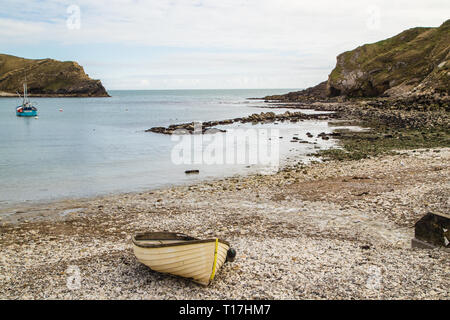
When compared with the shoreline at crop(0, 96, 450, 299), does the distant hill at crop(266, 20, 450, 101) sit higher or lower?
higher

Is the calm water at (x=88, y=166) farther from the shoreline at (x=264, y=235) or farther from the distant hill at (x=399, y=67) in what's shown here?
the distant hill at (x=399, y=67)

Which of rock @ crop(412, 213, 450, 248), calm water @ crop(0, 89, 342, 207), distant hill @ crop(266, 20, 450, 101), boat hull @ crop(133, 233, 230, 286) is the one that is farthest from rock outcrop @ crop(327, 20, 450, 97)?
boat hull @ crop(133, 233, 230, 286)

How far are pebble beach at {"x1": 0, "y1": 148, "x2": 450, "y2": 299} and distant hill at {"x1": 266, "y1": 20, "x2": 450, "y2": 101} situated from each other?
55605 millimetres

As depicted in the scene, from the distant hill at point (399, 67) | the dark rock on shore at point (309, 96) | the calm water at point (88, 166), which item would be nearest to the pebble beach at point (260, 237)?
the calm water at point (88, 166)

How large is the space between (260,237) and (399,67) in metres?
95.1

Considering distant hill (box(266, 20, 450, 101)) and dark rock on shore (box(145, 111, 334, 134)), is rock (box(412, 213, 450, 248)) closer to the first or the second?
dark rock on shore (box(145, 111, 334, 134))

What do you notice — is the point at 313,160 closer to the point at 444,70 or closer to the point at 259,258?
the point at 259,258

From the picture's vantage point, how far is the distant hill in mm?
68875

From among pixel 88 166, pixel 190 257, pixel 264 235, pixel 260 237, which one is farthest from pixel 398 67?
pixel 190 257

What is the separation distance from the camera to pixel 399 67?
92125mm

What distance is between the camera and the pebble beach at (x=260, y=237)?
887cm

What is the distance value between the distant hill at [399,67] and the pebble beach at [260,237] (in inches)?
2189

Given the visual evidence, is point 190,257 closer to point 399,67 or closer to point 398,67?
point 399,67
